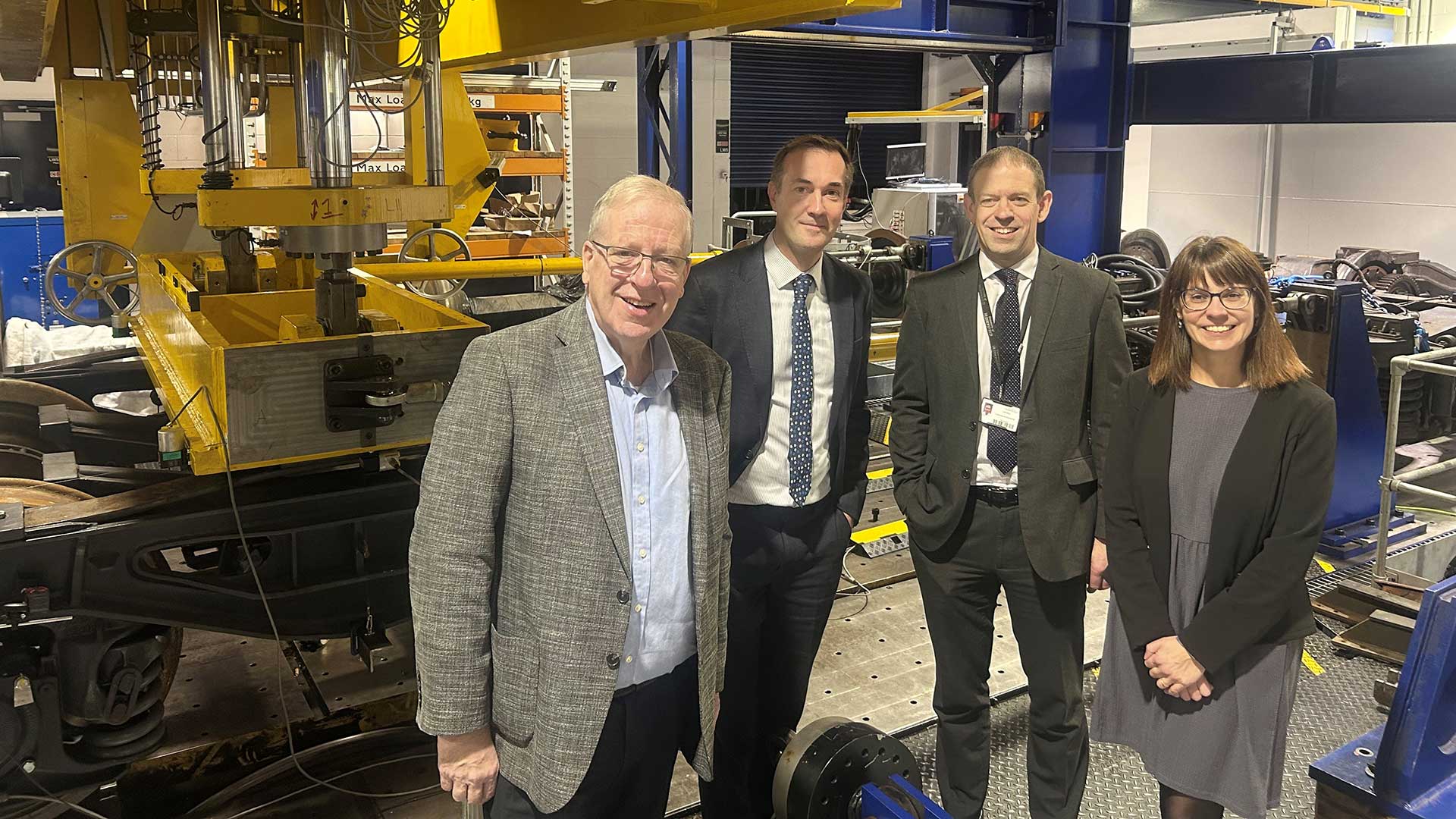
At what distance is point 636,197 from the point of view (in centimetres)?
172

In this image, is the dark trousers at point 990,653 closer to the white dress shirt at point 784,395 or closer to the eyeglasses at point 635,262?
the white dress shirt at point 784,395

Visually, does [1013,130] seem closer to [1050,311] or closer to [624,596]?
[1050,311]

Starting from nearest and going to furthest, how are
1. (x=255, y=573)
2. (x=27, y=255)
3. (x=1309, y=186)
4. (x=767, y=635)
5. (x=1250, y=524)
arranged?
(x=1250, y=524) < (x=767, y=635) < (x=255, y=573) < (x=27, y=255) < (x=1309, y=186)

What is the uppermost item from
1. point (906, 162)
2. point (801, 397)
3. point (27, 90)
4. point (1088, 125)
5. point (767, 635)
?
point (27, 90)

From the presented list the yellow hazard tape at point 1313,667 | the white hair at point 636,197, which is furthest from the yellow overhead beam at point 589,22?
the yellow hazard tape at point 1313,667

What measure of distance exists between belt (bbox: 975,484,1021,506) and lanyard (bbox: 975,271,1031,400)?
0.68 feet

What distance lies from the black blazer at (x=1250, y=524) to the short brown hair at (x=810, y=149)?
0.82m

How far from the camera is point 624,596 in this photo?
1769 millimetres

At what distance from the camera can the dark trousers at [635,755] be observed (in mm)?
1862

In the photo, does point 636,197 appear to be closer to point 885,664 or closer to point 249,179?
point 249,179

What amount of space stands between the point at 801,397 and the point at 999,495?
20.2 inches

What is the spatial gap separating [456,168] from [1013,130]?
418cm

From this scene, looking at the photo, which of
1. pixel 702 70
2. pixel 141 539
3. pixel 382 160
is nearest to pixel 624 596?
pixel 141 539

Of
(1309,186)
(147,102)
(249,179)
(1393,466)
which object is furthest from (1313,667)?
(1309,186)
